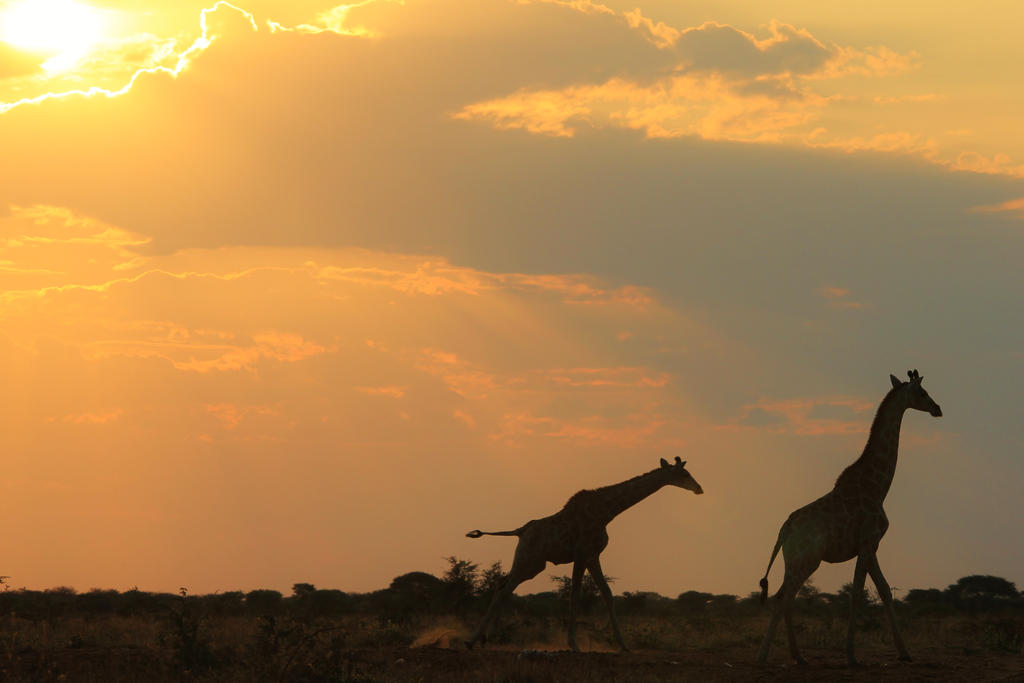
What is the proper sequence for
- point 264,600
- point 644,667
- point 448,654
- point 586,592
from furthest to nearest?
point 264,600 → point 586,592 → point 448,654 → point 644,667

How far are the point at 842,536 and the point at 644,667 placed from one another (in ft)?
14.4

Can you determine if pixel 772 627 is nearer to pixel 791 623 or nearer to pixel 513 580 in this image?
pixel 791 623

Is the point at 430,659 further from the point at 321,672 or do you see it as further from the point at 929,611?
the point at 929,611

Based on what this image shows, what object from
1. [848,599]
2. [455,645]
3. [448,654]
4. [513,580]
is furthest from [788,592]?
[848,599]

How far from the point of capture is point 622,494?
88.0ft

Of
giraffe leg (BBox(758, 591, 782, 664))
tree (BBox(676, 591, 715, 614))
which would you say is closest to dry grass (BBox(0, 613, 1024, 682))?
giraffe leg (BBox(758, 591, 782, 664))

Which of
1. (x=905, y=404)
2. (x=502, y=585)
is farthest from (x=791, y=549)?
(x=502, y=585)

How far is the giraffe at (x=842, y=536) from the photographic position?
2236 centimetres

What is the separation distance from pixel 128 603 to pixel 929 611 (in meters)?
30.1

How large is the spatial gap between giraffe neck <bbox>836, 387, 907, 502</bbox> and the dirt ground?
313cm

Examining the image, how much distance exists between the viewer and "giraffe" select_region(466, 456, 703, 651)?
25.9 metres

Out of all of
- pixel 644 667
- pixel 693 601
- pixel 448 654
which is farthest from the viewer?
pixel 693 601

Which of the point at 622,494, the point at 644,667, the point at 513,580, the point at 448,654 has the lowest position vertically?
the point at 644,667

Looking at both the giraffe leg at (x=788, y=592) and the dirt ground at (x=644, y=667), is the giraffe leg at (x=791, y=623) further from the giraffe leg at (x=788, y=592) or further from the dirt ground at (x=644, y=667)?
the dirt ground at (x=644, y=667)
